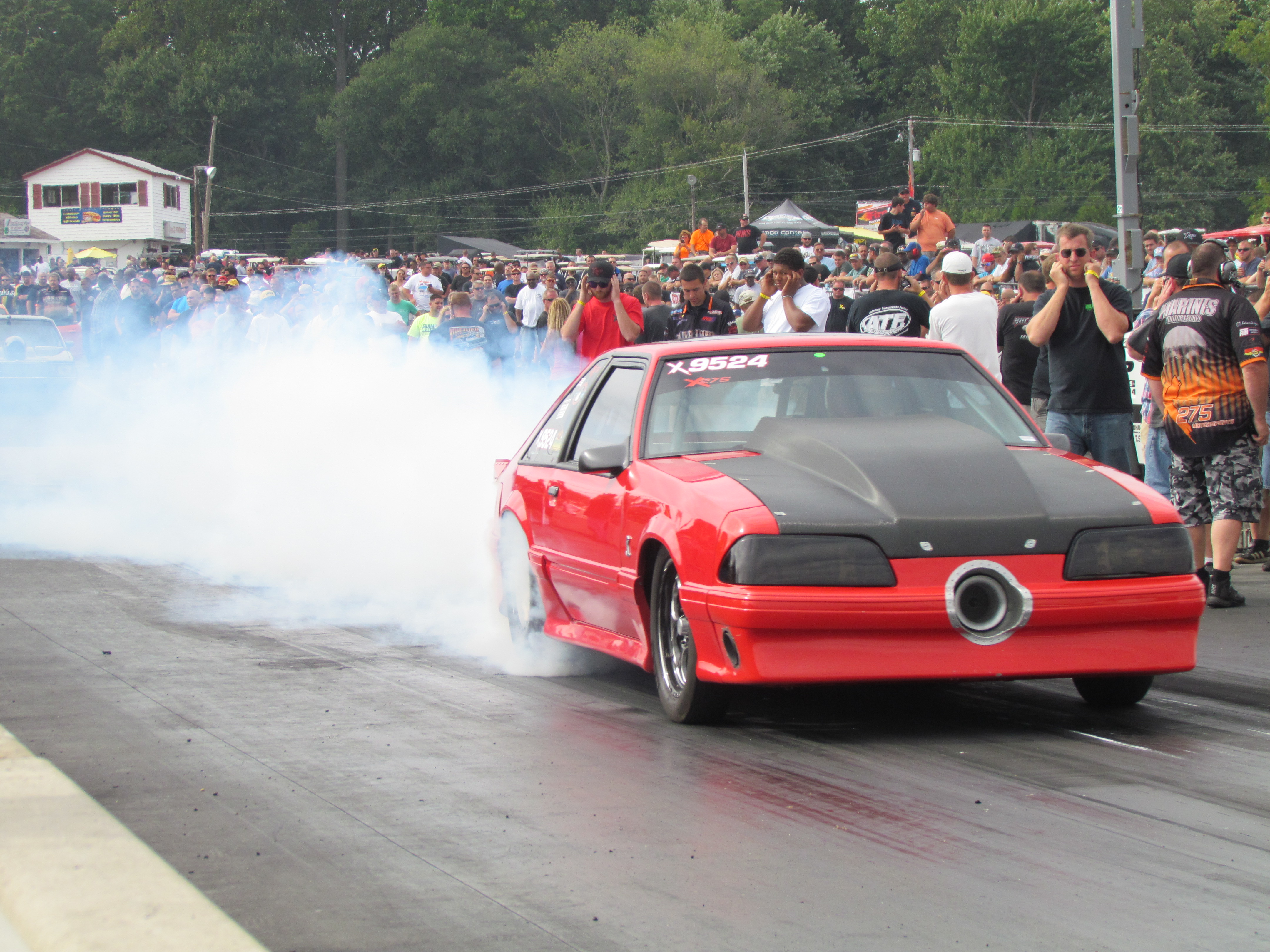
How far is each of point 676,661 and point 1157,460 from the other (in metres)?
4.83

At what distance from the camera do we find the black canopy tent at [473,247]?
55844 millimetres

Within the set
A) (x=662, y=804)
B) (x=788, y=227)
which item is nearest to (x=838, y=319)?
(x=662, y=804)

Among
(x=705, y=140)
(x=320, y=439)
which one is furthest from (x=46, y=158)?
(x=320, y=439)

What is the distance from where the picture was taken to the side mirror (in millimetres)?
5801

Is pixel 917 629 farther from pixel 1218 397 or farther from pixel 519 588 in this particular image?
pixel 1218 397

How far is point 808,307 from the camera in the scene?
988cm

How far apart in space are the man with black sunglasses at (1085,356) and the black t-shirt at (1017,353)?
1.97 m

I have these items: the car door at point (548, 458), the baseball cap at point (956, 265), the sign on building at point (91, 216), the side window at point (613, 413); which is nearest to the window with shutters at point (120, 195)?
the sign on building at point (91, 216)

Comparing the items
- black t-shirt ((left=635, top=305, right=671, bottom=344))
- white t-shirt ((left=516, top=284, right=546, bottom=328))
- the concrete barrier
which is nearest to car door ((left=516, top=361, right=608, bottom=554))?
the concrete barrier

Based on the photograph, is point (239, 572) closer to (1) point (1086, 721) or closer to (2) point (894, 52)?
(1) point (1086, 721)

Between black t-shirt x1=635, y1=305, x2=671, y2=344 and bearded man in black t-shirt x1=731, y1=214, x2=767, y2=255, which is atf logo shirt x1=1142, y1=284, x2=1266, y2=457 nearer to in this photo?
black t-shirt x1=635, y1=305, x2=671, y2=344

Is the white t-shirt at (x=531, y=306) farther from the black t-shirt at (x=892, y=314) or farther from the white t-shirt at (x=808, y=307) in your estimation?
the black t-shirt at (x=892, y=314)

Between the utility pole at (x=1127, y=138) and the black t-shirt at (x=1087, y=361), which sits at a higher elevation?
the utility pole at (x=1127, y=138)

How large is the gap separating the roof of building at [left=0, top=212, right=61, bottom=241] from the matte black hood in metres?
80.9
